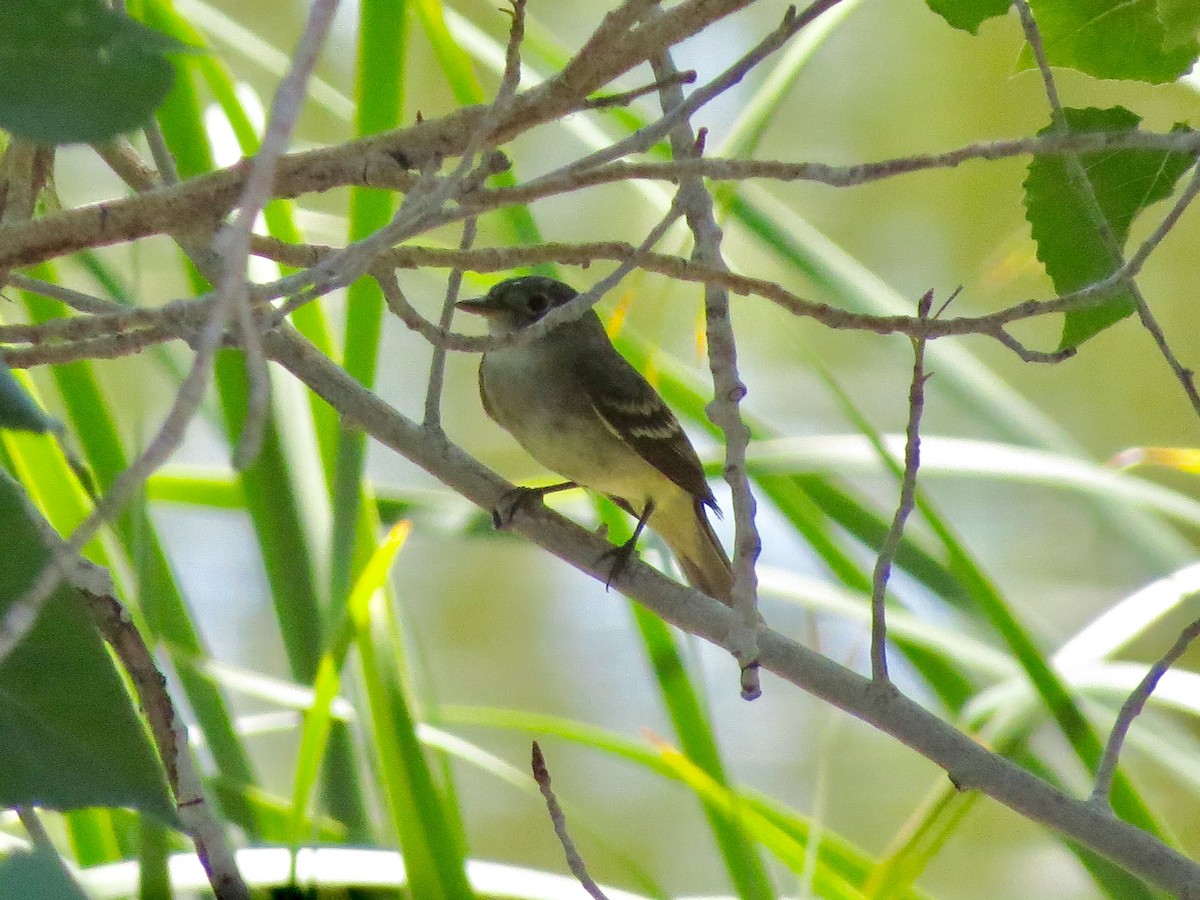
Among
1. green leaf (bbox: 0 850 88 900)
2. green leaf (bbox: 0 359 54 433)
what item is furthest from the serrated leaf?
green leaf (bbox: 0 850 88 900)

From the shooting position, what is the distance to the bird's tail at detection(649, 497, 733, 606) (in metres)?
2.26

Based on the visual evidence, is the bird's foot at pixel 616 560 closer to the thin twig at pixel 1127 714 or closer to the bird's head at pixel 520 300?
the thin twig at pixel 1127 714

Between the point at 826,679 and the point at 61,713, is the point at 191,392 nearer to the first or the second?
the point at 61,713

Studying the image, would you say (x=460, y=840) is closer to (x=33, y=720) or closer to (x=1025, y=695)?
(x=1025, y=695)

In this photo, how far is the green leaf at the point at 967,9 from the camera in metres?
0.97

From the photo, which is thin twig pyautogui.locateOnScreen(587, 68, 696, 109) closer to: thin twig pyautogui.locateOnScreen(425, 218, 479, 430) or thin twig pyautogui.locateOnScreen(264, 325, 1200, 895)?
thin twig pyautogui.locateOnScreen(425, 218, 479, 430)

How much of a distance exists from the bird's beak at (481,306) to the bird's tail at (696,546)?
0.46 m

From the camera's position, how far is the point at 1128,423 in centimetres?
457

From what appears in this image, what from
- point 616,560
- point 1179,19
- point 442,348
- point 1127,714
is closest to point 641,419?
point 616,560

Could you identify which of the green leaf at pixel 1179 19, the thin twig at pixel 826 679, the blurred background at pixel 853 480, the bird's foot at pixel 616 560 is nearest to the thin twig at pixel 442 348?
the thin twig at pixel 826 679

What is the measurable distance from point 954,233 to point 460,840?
3.61 m

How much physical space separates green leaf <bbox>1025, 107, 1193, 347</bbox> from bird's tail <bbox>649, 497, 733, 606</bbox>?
1.20 metres

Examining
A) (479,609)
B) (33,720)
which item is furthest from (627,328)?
(479,609)

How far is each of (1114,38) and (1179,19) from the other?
49 mm
